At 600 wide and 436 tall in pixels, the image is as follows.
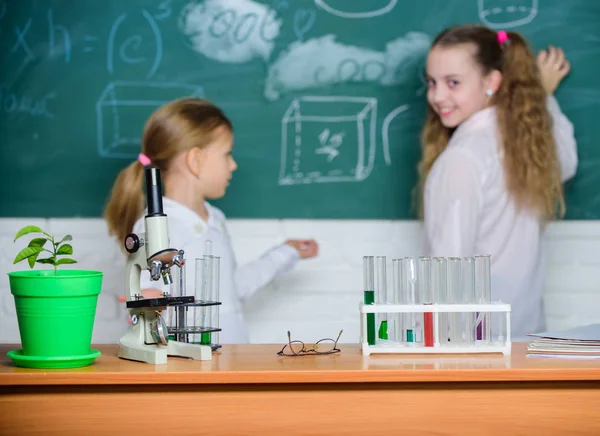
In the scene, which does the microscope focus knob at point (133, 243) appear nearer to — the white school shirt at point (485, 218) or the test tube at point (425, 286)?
the test tube at point (425, 286)

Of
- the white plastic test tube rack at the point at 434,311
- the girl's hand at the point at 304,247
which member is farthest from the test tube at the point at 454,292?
the girl's hand at the point at 304,247

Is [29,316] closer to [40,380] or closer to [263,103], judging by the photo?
[40,380]

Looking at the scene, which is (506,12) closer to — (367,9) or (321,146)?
(367,9)

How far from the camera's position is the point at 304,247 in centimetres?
338

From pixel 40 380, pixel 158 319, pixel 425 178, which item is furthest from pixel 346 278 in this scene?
pixel 40 380

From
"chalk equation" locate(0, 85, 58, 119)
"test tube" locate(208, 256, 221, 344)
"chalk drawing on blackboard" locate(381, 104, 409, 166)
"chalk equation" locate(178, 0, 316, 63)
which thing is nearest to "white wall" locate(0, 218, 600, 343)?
"chalk drawing on blackboard" locate(381, 104, 409, 166)

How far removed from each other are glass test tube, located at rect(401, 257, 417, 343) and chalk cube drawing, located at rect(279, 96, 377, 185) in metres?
1.58

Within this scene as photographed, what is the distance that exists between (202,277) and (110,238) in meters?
1.51

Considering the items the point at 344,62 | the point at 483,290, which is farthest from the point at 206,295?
the point at 344,62

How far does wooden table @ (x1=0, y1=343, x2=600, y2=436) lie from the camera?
5.14 feet

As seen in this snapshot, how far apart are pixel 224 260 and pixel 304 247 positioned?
33cm

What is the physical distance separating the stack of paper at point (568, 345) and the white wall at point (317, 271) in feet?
5.11

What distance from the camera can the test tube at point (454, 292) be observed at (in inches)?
71.2

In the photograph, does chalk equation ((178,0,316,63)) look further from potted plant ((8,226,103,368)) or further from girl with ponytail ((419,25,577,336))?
potted plant ((8,226,103,368))
